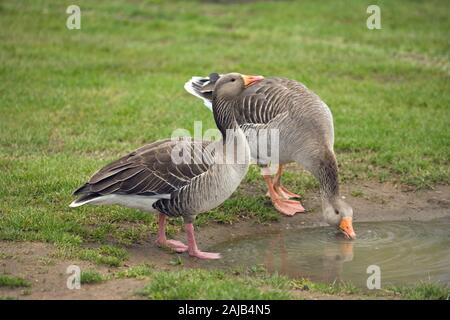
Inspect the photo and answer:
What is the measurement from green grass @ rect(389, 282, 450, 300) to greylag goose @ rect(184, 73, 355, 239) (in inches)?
52.1

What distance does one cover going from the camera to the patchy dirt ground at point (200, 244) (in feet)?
19.4

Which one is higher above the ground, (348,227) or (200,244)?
(348,227)

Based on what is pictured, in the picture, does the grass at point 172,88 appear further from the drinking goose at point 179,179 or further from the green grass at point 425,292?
the green grass at point 425,292

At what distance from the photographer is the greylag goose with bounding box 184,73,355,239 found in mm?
7715

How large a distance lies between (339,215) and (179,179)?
1.75 metres

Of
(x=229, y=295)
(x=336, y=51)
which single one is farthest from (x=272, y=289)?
(x=336, y=51)

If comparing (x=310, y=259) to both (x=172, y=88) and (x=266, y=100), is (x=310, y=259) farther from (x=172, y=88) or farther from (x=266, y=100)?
(x=172, y=88)

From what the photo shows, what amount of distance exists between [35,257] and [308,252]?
2.72 meters

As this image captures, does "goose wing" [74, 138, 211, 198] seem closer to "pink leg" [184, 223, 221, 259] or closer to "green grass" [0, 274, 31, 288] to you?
"pink leg" [184, 223, 221, 259]

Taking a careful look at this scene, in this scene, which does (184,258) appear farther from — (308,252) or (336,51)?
(336,51)

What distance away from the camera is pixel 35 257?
6613 mm

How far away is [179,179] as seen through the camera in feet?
23.3
